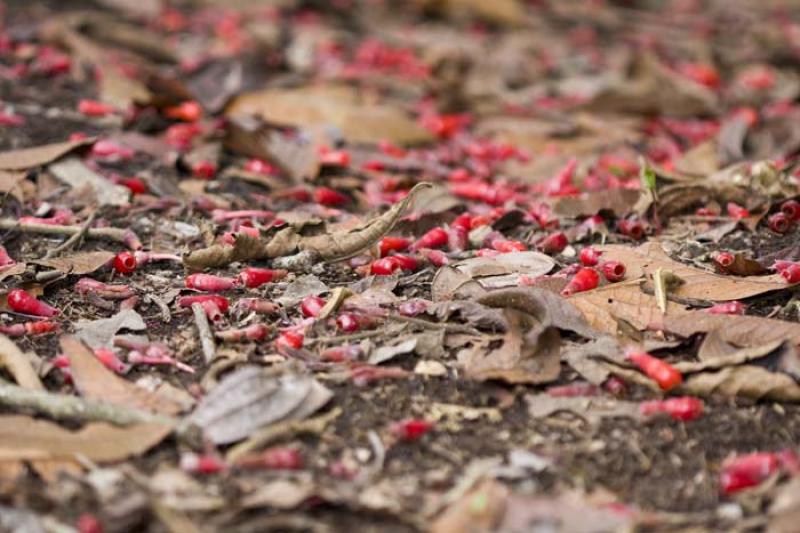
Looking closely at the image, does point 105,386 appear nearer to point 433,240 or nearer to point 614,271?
point 433,240

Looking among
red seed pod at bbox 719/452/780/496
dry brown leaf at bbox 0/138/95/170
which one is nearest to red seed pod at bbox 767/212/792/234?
red seed pod at bbox 719/452/780/496

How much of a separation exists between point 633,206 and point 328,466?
217 centimetres

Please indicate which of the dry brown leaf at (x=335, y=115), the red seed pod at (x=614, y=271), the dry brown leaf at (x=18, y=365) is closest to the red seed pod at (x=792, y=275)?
the red seed pod at (x=614, y=271)

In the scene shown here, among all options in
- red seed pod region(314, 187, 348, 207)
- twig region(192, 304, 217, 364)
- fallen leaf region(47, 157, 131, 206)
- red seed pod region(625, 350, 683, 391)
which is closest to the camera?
red seed pod region(625, 350, 683, 391)

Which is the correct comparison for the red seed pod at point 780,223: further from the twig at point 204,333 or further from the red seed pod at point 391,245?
the twig at point 204,333

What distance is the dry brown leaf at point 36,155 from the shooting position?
461 cm

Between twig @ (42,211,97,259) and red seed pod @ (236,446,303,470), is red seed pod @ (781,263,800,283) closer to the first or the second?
red seed pod @ (236,446,303,470)

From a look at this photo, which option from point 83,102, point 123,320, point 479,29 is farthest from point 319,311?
point 479,29

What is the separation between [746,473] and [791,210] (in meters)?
1.78

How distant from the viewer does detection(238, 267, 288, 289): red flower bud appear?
366cm

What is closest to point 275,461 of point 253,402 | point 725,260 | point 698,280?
point 253,402

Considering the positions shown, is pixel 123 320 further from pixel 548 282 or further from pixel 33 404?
pixel 548 282

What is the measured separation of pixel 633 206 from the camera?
4.38m

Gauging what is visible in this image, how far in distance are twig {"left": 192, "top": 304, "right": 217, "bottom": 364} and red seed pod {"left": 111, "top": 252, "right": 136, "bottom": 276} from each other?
47 cm
